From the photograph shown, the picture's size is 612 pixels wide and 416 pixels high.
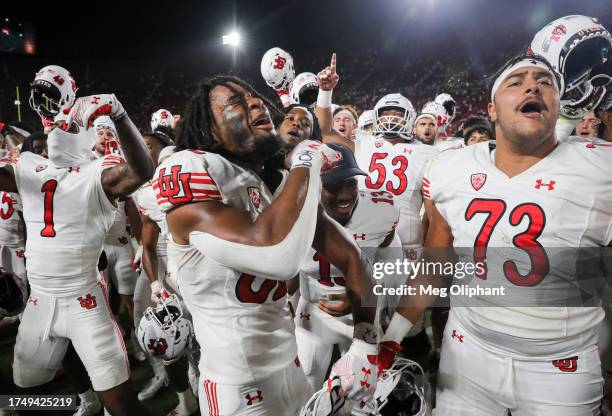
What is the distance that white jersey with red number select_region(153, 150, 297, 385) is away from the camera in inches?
63.7

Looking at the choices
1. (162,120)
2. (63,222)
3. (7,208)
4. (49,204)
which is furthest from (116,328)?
(162,120)

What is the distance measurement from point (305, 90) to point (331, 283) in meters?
3.05

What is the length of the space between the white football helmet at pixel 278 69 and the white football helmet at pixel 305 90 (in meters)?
0.35

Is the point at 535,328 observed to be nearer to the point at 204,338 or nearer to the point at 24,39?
the point at 204,338

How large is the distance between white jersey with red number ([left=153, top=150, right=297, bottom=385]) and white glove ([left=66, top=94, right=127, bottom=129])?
105 cm

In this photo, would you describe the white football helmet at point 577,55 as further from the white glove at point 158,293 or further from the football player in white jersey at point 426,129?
the football player in white jersey at point 426,129

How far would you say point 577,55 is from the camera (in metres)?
2.38

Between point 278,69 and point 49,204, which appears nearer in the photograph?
point 49,204

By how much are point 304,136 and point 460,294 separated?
1.57m

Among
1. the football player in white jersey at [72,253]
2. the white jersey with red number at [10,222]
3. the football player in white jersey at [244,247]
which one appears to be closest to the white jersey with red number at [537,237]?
the football player in white jersey at [244,247]

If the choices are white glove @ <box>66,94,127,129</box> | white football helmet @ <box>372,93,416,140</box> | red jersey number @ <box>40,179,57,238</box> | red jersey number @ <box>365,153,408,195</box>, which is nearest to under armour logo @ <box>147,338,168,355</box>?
red jersey number @ <box>40,179,57,238</box>

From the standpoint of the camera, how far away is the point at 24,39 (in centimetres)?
2066

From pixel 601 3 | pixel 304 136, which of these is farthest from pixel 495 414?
pixel 601 3

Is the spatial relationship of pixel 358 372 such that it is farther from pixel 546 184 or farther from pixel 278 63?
pixel 278 63
